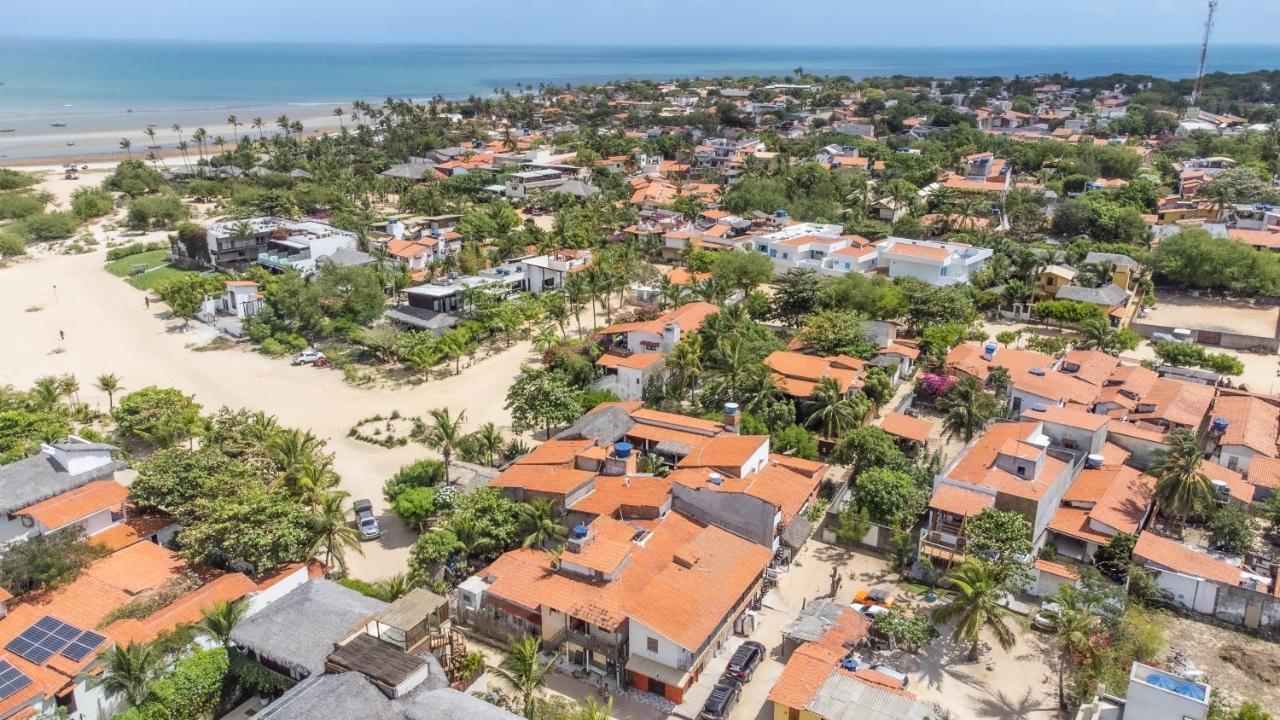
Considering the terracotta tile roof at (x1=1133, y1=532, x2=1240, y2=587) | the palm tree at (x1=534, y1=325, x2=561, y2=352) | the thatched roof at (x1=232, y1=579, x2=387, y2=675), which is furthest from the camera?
the palm tree at (x1=534, y1=325, x2=561, y2=352)

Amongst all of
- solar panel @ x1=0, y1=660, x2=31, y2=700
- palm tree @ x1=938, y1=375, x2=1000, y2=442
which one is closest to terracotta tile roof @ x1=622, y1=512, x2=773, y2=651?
palm tree @ x1=938, y1=375, x2=1000, y2=442

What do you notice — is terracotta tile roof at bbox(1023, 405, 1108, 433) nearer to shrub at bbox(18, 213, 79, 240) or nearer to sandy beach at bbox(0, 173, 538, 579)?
sandy beach at bbox(0, 173, 538, 579)

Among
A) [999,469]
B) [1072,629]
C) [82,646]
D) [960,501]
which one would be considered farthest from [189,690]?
[999,469]

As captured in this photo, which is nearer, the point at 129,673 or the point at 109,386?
the point at 129,673

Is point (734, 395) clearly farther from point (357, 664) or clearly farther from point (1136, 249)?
point (1136, 249)

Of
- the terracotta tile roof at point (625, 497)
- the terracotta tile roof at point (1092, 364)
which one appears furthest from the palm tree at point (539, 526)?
the terracotta tile roof at point (1092, 364)

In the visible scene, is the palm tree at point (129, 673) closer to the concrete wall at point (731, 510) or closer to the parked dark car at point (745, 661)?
the parked dark car at point (745, 661)

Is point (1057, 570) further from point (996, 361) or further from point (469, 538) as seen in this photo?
point (469, 538)
